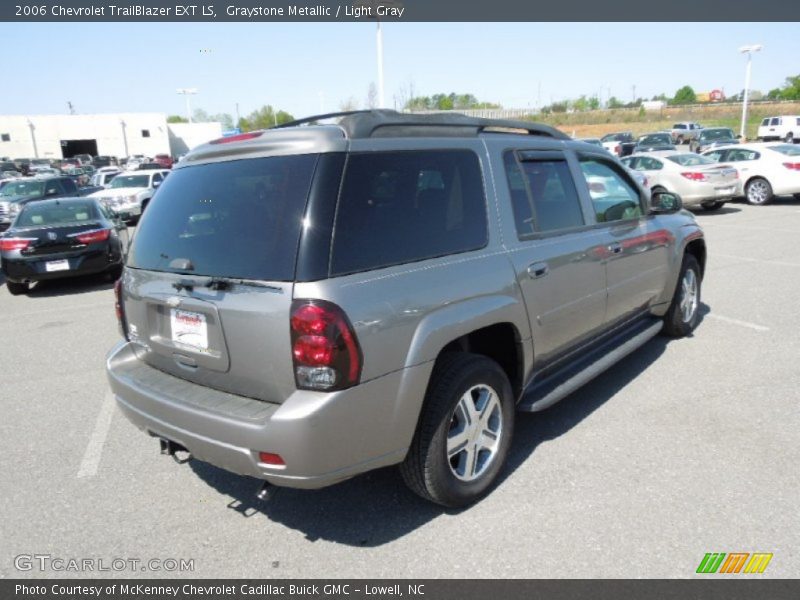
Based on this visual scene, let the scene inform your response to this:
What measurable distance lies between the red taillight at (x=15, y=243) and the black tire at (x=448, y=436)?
27.6 feet

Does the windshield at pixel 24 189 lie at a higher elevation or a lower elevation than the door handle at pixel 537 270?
lower

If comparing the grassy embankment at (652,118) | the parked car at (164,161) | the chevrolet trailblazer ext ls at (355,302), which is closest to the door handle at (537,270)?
the chevrolet trailblazer ext ls at (355,302)

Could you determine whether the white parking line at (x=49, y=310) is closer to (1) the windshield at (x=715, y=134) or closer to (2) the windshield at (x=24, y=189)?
(2) the windshield at (x=24, y=189)

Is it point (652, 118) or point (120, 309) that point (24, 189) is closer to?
point (120, 309)

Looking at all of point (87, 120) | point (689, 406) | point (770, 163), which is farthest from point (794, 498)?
point (87, 120)

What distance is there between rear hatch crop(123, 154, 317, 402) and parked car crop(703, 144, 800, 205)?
57.4ft

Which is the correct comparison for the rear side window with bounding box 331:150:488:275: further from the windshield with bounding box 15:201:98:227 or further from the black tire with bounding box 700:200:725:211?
the black tire with bounding box 700:200:725:211

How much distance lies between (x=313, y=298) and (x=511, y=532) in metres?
1.55

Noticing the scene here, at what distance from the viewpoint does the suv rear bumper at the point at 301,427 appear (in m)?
2.35

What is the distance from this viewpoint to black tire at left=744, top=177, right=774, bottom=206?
53.1ft

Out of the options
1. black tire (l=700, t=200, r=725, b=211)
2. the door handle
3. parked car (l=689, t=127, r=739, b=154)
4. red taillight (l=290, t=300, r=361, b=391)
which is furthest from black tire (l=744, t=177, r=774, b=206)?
red taillight (l=290, t=300, r=361, b=391)

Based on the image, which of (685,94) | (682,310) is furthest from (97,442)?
(685,94)

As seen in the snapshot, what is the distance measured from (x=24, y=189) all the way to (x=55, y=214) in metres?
10.1

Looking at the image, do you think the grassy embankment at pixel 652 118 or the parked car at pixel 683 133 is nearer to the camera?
the parked car at pixel 683 133
